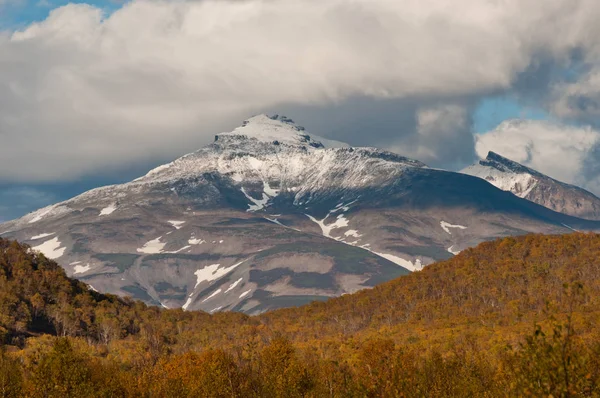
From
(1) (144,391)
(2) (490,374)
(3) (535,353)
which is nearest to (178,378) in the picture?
(1) (144,391)

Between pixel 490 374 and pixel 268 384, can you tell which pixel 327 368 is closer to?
pixel 268 384

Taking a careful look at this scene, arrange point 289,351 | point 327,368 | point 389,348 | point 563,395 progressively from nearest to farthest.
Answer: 1. point 563,395
2. point 327,368
3. point 289,351
4. point 389,348

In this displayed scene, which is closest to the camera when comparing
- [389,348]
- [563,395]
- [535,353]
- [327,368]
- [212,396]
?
[563,395]

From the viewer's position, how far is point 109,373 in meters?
148

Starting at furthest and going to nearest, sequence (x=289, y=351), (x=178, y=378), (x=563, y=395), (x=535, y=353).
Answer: (x=289, y=351)
(x=178, y=378)
(x=535, y=353)
(x=563, y=395)

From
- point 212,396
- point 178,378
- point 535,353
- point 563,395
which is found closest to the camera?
point 563,395

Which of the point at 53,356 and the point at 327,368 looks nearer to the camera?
the point at 53,356

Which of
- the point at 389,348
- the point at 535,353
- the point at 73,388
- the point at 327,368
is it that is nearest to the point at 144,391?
the point at 73,388

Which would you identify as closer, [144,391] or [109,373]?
[144,391]

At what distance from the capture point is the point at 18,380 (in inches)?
5207

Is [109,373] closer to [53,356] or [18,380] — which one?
[18,380]

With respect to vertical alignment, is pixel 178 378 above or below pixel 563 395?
below

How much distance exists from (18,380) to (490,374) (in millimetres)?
84848

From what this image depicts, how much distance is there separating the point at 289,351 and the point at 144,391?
51.2m
